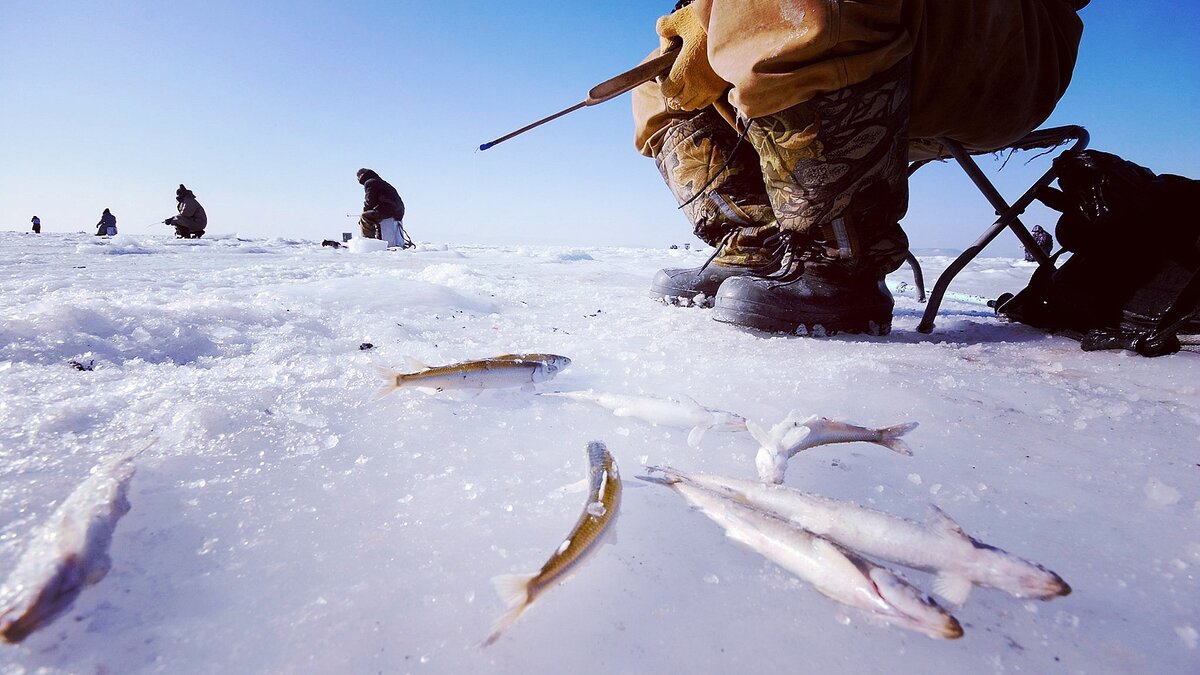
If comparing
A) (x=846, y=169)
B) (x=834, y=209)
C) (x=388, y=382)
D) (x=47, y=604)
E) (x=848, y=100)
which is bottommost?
(x=47, y=604)

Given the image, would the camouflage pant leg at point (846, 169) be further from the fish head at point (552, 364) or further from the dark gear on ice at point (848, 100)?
the fish head at point (552, 364)

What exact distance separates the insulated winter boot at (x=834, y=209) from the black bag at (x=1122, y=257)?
0.86m

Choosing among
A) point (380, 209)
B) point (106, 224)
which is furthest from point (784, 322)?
point (106, 224)

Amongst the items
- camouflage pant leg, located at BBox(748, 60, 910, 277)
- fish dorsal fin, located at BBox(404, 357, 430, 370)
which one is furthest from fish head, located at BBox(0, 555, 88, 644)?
camouflage pant leg, located at BBox(748, 60, 910, 277)

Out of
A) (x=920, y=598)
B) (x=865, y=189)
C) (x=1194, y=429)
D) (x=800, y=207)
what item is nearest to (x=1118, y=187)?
(x=865, y=189)

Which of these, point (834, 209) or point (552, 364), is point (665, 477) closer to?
point (552, 364)

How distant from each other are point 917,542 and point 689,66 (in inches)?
97.9

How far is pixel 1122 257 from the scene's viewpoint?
2.37m

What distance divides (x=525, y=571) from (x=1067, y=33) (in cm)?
348

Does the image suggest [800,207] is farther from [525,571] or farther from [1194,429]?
[525,571]

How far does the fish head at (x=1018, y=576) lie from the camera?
708mm

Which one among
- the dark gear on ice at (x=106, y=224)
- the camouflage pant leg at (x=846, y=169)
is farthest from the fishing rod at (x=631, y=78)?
the dark gear on ice at (x=106, y=224)

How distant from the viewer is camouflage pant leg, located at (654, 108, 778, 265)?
3.15 meters

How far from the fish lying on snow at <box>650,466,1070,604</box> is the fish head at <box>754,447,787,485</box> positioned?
0.05 meters
